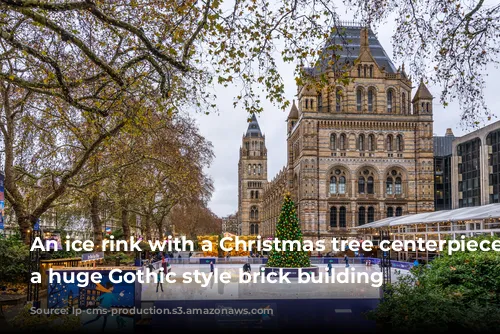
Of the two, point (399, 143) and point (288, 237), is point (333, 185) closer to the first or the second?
point (399, 143)

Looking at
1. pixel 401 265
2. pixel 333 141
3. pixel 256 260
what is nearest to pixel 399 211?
pixel 333 141

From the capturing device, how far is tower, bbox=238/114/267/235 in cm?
11450

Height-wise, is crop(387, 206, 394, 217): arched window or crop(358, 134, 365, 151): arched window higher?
crop(358, 134, 365, 151): arched window

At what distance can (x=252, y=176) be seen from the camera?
11656 cm

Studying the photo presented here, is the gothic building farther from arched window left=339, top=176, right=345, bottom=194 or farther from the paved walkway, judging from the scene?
the paved walkway

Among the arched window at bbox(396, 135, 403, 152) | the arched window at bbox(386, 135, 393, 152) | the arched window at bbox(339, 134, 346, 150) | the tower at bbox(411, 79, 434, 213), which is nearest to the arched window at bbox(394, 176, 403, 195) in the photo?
the tower at bbox(411, 79, 434, 213)

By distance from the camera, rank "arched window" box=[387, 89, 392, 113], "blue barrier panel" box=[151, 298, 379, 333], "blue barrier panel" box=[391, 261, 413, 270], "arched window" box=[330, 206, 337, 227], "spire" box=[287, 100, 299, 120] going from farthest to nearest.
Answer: "spire" box=[287, 100, 299, 120]
"arched window" box=[387, 89, 392, 113]
"arched window" box=[330, 206, 337, 227]
"blue barrier panel" box=[391, 261, 413, 270]
"blue barrier panel" box=[151, 298, 379, 333]

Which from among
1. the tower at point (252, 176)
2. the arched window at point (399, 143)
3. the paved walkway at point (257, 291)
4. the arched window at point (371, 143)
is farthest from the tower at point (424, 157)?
the tower at point (252, 176)

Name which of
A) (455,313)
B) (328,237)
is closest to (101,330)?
(455,313)

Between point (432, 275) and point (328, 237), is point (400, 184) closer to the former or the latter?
point (328, 237)

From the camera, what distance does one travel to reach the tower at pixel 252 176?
376ft

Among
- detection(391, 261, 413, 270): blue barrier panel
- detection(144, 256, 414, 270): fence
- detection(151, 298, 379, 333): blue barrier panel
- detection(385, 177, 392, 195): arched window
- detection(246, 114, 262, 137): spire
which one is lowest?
detection(144, 256, 414, 270): fence

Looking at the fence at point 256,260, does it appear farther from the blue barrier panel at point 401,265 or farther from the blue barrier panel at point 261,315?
the blue barrier panel at point 261,315

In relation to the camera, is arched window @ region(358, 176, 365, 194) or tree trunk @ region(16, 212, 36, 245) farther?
arched window @ region(358, 176, 365, 194)
